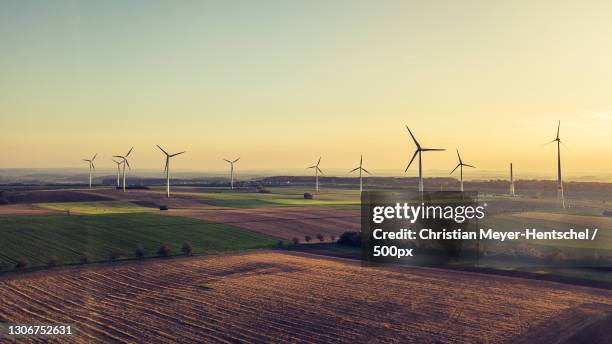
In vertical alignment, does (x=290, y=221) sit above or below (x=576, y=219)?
above

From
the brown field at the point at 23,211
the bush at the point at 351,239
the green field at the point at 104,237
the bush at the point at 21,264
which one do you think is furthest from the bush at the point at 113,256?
the brown field at the point at 23,211

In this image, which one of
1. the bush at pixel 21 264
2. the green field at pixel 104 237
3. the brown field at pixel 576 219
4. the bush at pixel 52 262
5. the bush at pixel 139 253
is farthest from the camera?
the brown field at pixel 576 219

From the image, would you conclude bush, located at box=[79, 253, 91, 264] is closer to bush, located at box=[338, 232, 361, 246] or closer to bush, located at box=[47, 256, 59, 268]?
bush, located at box=[47, 256, 59, 268]

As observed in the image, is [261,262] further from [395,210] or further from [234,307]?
[395,210]

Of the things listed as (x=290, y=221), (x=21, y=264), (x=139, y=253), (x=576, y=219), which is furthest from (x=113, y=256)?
(x=576, y=219)

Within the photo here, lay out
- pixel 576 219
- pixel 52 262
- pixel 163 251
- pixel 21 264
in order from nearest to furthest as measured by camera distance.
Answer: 1. pixel 21 264
2. pixel 52 262
3. pixel 163 251
4. pixel 576 219

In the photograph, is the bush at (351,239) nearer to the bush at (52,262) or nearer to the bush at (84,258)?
the bush at (84,258)

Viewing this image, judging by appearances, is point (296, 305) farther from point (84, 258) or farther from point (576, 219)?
point (576, 219)

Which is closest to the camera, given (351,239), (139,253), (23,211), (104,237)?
(139,253)
